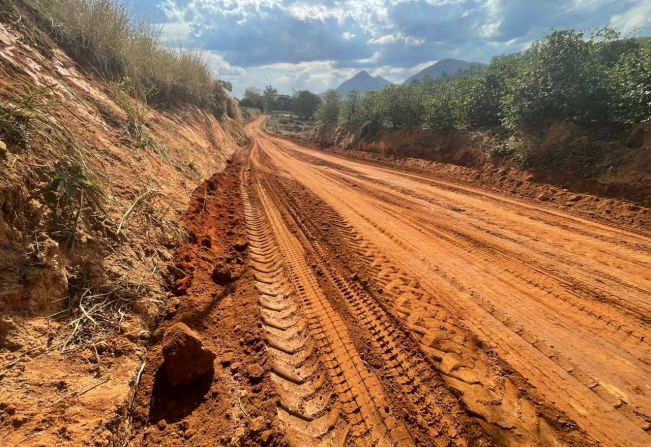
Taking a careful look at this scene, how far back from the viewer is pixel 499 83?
11.3m

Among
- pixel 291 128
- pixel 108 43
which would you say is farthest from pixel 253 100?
pixel 108 43

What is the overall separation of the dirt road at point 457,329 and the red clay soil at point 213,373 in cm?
19

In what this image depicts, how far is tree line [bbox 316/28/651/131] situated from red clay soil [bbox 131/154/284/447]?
10190 mm

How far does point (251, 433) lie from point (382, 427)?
3.08 ft

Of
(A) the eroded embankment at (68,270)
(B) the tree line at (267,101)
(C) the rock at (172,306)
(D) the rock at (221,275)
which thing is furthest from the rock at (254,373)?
(B) the tree line at (267,101)

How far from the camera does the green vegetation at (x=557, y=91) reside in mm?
7332

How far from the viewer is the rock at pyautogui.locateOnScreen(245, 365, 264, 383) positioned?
2330 millimetres

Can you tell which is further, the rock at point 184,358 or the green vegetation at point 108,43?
the green vegetation at point 108,43

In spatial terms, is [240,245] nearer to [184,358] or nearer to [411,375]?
[184,358]

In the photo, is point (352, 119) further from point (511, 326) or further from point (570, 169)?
point (511, 326)

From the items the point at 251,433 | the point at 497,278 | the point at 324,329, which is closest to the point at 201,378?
the point at 251,433

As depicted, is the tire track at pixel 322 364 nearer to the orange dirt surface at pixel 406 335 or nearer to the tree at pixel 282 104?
the orange dirt surface at pixel 406 335

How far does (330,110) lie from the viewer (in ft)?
86.0

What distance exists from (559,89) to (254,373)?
36.5ft
